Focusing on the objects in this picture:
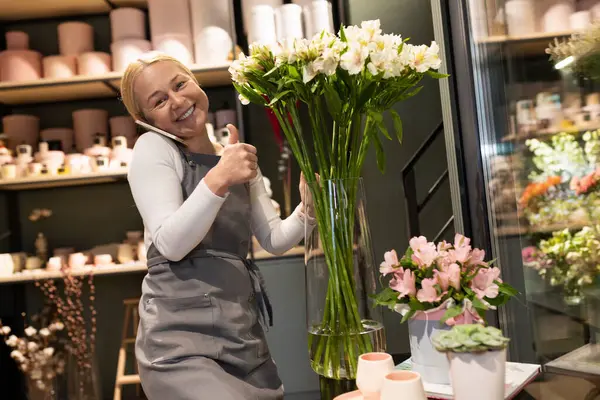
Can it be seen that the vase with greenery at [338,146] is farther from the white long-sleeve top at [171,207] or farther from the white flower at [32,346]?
the white flower at [32,346]

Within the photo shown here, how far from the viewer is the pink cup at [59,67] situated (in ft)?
10.2

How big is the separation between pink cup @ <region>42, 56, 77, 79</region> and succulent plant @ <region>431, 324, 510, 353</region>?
2.87 m

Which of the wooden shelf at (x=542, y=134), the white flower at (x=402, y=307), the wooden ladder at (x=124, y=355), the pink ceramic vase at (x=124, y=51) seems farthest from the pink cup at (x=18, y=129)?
the white flower at (x=402, y=307)

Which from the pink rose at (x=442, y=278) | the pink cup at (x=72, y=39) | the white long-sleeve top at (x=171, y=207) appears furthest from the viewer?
the pink cup at (x=72, y=39)

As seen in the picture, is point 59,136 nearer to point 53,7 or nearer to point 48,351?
point 53,7

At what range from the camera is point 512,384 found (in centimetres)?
91

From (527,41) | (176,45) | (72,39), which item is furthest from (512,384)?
(72,39)

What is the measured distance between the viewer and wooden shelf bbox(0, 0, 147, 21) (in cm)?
329

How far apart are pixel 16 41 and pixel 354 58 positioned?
291cm

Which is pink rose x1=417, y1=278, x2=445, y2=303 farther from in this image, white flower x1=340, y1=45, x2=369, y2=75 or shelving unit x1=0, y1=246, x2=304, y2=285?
shelving unit x1=0, y1=246, x2=304, y2=285

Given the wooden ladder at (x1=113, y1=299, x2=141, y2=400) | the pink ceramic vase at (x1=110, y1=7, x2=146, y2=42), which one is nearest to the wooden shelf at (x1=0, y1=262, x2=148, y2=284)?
the wooden ladder at (x1=113, y1=299, x2=141, y2=400)

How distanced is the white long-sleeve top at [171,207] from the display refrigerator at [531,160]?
24.9 inches

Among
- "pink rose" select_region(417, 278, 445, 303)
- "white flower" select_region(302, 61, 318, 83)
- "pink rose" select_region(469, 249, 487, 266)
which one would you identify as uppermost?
"white flower" select_region(302, 61, 318, 83)

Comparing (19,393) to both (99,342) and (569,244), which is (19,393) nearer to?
(99,342)
